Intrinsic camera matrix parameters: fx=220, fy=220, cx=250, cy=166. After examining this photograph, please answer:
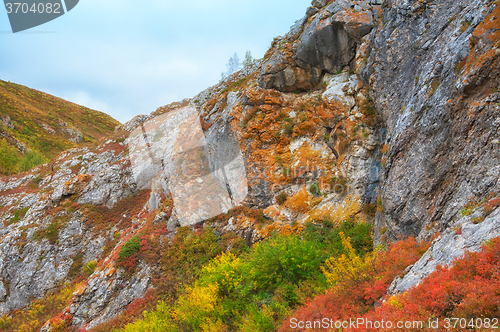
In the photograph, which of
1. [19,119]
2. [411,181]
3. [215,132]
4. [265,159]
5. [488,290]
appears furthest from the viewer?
[19,119]

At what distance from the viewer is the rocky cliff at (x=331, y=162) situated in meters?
5.96

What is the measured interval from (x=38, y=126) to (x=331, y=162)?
6820 centimetres

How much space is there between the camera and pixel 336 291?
552cm

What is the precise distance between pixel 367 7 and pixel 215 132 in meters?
13.1

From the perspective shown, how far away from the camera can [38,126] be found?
52344mm

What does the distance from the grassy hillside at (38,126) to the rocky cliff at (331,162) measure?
14.7m

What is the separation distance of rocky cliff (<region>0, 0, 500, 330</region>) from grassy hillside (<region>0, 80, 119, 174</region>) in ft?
48.1

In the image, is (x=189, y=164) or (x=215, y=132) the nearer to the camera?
(x=215, y=132)

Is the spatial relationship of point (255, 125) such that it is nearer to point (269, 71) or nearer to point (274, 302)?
point (269, 71)

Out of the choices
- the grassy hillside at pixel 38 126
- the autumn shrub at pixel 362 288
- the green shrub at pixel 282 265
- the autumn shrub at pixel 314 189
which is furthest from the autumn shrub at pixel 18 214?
the autumn shrub at pixel 362 288

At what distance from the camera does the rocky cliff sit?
5957 mm

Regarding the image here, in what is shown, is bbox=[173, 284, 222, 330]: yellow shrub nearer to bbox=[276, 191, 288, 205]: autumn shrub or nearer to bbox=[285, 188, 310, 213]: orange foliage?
bbox=[285, 188, 310, 213]: orange foliage

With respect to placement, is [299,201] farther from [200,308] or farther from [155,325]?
[155,325]

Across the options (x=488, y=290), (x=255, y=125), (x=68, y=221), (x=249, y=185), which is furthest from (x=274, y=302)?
(x=68, y=221)
